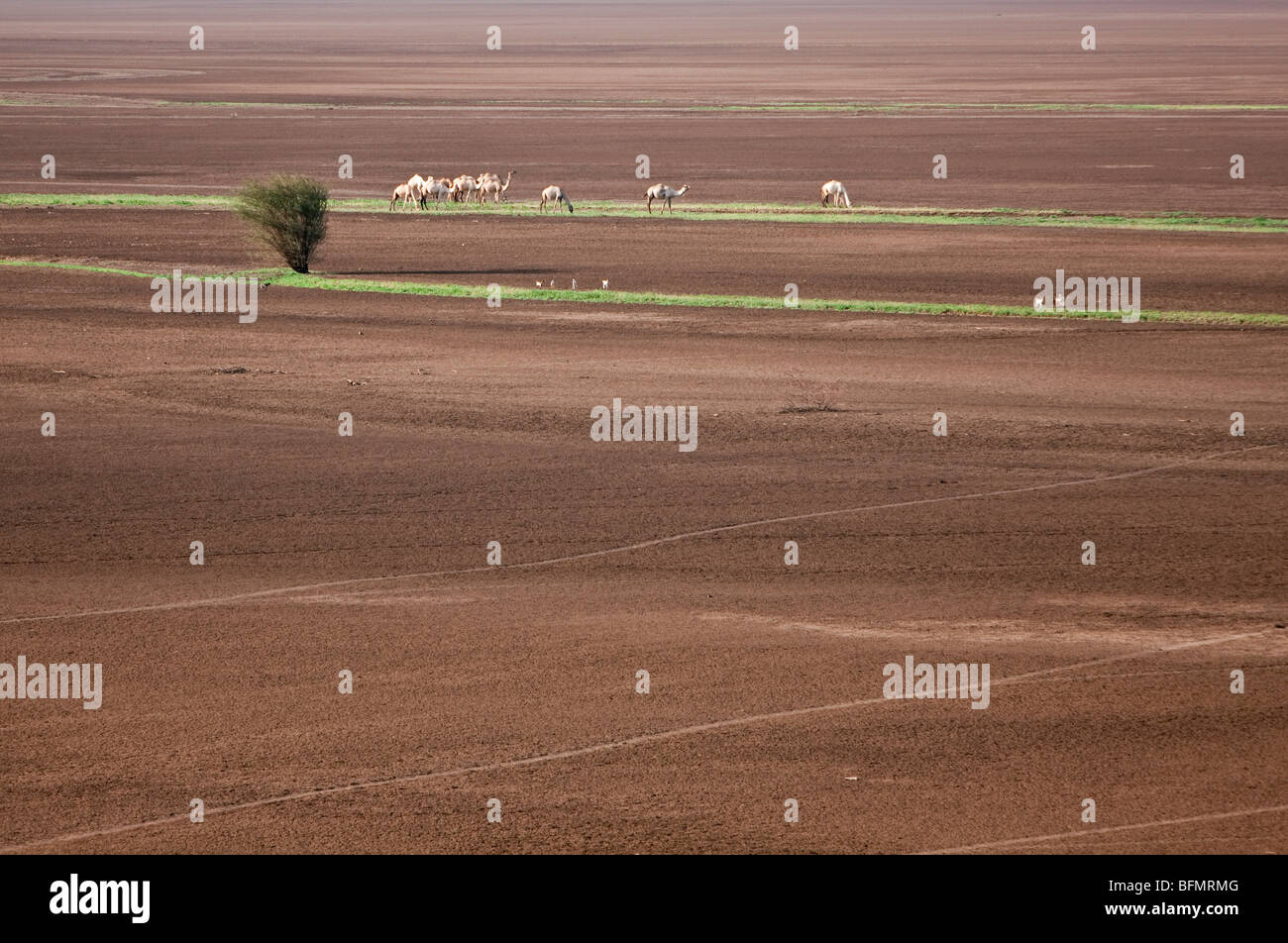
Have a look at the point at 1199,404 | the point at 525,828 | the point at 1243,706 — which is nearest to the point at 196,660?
the point at 525,828

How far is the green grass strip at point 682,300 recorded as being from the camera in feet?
79.4

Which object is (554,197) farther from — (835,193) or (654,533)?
(654,533)

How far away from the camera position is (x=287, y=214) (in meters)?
29.8

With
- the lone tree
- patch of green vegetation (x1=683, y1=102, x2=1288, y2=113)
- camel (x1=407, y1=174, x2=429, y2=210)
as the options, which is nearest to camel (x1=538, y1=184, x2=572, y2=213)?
camel (x1=407, y1=174, x2=429, y2=210)

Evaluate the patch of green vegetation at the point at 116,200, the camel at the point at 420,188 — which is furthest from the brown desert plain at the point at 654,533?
the camel at the point at 420,188

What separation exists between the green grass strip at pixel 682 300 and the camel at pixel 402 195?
448 inches

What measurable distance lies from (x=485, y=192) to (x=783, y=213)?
8.79m

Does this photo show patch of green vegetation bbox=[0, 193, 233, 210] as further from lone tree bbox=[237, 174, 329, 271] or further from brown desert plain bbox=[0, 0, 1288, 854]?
lone tree bbox=[237, 174, 329, 271]

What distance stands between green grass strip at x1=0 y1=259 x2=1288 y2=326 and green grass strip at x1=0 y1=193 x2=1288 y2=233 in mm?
9763

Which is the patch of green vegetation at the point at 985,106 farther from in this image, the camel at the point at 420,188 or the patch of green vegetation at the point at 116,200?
the patch of green vegetation at the point at 116,200

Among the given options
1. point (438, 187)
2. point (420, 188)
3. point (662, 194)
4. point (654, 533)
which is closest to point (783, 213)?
point (662, 194)

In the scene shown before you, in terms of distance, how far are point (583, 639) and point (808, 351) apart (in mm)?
11330

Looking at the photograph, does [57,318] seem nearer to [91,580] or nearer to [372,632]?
[91,580]

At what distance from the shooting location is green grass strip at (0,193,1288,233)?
3431cm
